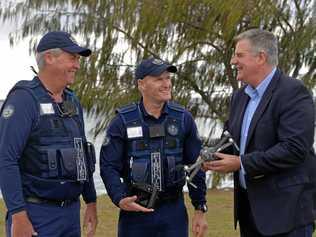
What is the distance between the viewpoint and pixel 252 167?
3627mm

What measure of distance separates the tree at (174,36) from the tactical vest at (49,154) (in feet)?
27.2

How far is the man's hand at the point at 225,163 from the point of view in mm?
3705

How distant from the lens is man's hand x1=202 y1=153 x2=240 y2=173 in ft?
12.2

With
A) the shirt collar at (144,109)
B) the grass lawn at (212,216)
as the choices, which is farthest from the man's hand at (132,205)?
the grass lawn at (212,216)

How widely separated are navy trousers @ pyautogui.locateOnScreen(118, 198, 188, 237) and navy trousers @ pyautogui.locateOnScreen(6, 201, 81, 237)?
1.46ft

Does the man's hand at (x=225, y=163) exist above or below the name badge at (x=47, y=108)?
below

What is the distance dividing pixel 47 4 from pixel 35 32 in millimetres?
634

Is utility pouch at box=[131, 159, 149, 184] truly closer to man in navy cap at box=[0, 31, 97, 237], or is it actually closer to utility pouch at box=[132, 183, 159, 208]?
utility pouch at box=[132, 183, 159, 208]

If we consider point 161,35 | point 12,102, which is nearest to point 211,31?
point 161,35

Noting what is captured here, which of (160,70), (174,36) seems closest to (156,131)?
(160,70)

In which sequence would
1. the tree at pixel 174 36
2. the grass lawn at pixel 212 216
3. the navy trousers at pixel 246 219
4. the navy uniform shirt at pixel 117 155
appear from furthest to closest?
1. the tree at pixel 174 36
2. the grass lawn at pixel 212 216
3. the navy uniform shirt at pixel 117 155
4. the navy trousers at pixel 246 219

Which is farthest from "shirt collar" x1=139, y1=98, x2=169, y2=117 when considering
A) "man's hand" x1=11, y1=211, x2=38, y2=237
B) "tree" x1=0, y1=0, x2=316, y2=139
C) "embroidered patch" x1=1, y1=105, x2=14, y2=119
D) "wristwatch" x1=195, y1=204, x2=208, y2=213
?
"tree" x1=0, y1=0, x2=316, y2=139

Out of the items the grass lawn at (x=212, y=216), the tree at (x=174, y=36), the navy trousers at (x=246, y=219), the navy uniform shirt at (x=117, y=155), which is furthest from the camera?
the tree at (x=174, y=36)

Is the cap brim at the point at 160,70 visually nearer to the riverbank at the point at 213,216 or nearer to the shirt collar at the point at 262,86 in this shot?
the shirt collar at the point at 262,86
